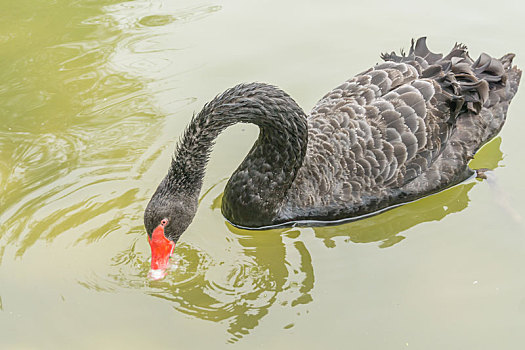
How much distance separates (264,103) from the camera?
4492 mm

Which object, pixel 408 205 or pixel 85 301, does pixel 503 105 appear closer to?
pixel 408 205

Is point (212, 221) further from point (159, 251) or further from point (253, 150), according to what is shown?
point (159, 251)

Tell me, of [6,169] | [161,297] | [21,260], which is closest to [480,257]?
[161,297]

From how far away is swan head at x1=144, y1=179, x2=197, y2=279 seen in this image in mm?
4070

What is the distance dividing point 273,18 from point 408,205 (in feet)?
10.3

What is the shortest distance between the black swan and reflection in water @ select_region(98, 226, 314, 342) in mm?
272

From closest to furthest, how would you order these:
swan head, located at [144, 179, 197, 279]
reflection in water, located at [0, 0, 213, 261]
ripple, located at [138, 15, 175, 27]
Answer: swan head, located at [144, 179, 197, 279] < reflection in water, located at [0, 0, 213, 261] < ripple, located at [138, 15, 175, 27]

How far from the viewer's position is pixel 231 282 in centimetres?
441

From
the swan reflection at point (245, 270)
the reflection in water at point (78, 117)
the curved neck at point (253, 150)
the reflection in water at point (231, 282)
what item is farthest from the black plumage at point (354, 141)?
the reflection in water at point (78, 117)

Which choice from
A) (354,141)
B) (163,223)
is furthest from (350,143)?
(163,223)

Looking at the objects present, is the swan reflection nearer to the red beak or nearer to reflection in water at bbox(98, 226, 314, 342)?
reflection in water at bbox(98, 226, 314, 342)

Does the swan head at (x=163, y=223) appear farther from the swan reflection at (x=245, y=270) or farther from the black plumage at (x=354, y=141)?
the swan reflection at (x=245, y=270)

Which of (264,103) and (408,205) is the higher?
(264,103)

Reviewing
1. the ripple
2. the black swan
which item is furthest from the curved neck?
the ripple
